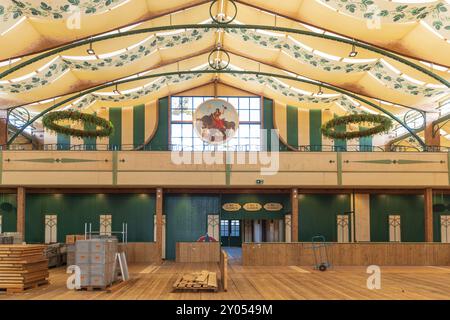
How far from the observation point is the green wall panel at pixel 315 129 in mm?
28281

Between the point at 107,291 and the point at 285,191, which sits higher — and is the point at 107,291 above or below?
below

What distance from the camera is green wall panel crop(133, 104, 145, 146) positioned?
28.0 m

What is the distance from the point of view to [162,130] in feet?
92.9

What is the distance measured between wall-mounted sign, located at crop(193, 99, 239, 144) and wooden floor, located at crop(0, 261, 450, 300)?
31.4 ft

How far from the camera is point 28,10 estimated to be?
15.5 m

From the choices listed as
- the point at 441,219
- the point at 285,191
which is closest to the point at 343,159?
the point at 285,191

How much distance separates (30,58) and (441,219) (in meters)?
19.9

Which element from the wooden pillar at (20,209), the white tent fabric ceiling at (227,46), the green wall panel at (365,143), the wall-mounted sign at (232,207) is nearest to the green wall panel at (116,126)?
the white tent fabric ceiling at (227,46)

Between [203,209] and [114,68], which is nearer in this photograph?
[114,68]

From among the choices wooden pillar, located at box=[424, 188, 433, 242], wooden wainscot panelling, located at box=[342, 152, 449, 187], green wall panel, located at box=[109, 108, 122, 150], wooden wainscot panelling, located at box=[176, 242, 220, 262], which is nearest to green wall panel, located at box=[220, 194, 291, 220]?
wooden wainscot panelling, located at box=[176, 242, 220, 262]

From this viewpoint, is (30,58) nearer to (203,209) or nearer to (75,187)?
(75,187)

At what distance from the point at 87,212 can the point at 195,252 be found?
5877 mm

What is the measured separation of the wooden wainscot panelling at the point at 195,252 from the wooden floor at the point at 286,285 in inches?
153

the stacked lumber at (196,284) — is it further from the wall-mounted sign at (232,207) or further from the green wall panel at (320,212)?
the green wall panel at (320,212)
